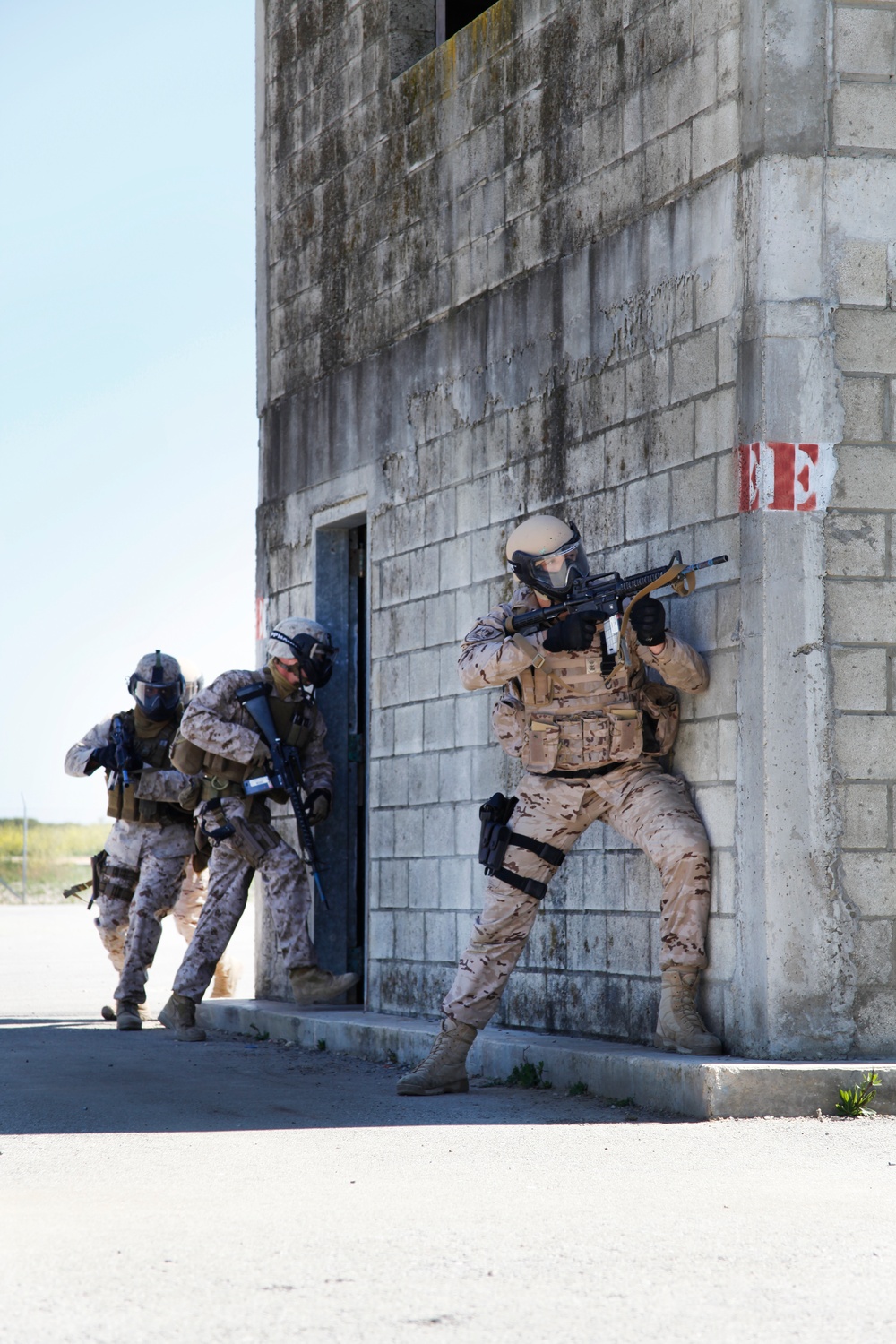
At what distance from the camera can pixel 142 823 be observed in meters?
10.6

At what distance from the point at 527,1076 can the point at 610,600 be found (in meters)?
1.90

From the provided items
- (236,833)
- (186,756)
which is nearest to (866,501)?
(236,833)

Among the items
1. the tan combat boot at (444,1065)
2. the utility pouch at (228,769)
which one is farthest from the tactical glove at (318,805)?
the tan combat boot at (444,1065)

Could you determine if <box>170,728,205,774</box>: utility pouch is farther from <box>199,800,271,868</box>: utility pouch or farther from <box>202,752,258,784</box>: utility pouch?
<box>199,800,271,868</box>: utility pouch

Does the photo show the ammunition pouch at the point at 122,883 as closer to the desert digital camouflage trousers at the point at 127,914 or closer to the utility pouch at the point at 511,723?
the desert digital camouflage trousers at the point at 127,914

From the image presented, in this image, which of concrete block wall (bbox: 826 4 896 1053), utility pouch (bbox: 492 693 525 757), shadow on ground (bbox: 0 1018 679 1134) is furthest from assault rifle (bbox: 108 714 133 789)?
concrete block wall (bbox: 826 4 896 1053)

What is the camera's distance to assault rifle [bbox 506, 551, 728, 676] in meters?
6.60

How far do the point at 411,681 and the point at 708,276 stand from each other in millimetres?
3006

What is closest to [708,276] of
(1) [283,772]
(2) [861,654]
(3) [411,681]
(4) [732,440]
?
(4) [732,440]

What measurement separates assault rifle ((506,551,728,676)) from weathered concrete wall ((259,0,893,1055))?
8.0 inches

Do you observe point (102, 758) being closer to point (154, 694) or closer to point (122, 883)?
point (154, 694)

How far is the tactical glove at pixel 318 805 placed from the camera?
9.70 m

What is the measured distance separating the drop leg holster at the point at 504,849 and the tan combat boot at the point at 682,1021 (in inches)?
24.4

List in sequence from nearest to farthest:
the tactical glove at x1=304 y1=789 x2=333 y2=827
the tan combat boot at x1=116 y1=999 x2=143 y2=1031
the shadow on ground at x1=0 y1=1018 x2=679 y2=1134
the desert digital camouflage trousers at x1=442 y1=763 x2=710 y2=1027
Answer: the shadow on ground at x1=0 y1=1018 x2=679 y2=1134
the desert digital camouflage trousers at x1=442 y1=763 x2=710 y2=1027
the tactical glove at x1=304 y1=789 x2=333 y2=827
the tan combat boot at x1=116 y1=999 x2=143 y2=1031
